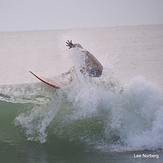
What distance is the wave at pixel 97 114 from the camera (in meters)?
4.62

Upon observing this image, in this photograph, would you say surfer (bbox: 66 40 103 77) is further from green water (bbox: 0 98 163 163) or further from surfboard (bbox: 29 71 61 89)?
green water (bbox: 0 98 163 163)

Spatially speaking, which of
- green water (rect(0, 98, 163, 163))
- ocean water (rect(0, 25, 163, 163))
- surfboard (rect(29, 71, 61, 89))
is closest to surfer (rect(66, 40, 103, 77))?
ocean water (rect(0, 25, 163, 163))

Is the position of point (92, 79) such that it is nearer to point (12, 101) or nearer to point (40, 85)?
point (40, 85)

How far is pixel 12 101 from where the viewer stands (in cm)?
568

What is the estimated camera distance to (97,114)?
16.0 feet

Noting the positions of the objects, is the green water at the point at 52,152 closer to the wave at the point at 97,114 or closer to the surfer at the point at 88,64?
the wave at the point at 97,114

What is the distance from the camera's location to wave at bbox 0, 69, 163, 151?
15.2 feet

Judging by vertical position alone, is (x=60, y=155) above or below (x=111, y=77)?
below

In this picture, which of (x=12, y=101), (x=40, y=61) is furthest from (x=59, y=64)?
(x=12, y=101)

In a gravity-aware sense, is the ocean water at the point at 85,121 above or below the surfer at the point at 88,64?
below

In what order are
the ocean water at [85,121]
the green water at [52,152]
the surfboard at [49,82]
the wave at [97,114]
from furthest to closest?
the surfboard at [49,82] < the wave at [97,114] < the ocean water at [85,121] < the green water at [52,152]

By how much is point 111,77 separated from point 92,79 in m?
0.32

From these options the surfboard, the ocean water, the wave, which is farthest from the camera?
the surfboard

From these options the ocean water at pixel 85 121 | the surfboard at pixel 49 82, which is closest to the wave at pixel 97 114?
the ocean water at pixel 85 121
